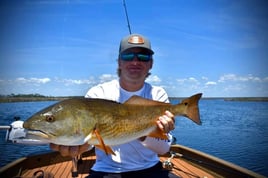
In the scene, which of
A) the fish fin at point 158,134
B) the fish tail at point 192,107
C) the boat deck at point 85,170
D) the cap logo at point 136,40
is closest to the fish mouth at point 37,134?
the fish fin at point 158,134

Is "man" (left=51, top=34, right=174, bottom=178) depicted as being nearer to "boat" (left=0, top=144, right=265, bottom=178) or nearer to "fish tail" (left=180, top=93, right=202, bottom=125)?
"fish tail" (left=180, top=93, right=202, bottom=125)

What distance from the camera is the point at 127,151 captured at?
362 centimetres

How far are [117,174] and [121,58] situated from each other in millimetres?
1628

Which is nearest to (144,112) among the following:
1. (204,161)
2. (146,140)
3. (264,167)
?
(146,140)

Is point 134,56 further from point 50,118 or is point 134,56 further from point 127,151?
point 50,118

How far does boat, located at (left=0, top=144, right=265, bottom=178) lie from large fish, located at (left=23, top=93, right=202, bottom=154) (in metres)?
2.97

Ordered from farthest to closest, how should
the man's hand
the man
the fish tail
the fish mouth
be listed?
1. the man
2. the fish tail
3. the man's hand
4. the fish mouth

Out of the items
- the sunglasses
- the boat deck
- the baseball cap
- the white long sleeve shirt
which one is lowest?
the boat deck

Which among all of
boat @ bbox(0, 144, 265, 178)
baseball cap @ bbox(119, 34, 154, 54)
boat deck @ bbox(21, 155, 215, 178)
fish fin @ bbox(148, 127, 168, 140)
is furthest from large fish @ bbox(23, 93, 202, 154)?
boat deck @ bbox(21, 155, 215, 178)

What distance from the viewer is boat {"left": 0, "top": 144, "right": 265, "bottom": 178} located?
5.95 m

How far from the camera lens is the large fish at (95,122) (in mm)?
2555

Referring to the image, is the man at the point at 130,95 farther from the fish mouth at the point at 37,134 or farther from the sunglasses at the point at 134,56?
the fish mouth at the point at 37,134

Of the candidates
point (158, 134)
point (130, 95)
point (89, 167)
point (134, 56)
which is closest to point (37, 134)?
point (158, 134)

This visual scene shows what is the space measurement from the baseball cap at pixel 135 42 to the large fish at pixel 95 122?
3.11ft
